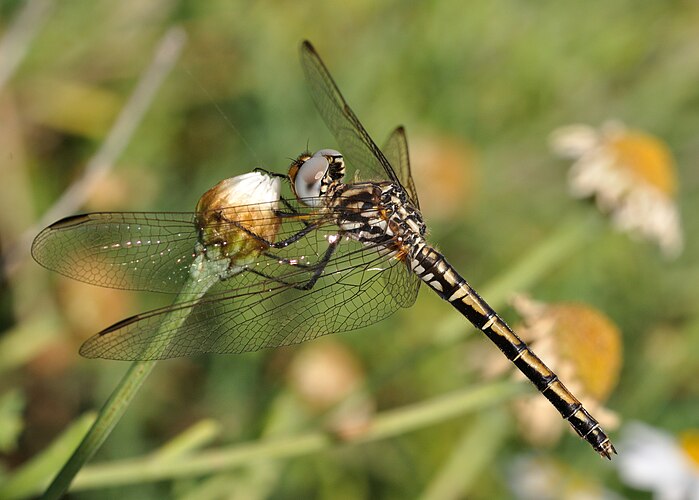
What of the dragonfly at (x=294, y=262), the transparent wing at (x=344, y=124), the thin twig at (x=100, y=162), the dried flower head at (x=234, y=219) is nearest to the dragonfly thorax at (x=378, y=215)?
the dragonfly at (x=294, y=262)

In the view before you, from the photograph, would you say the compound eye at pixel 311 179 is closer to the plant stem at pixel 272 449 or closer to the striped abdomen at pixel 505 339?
the striped abdomen at pixel 505 339

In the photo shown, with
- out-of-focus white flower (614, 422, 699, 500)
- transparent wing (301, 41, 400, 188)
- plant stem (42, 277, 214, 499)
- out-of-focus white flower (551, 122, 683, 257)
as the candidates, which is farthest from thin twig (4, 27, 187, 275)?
out-of-focus white flower (614, 422, 699, 500)

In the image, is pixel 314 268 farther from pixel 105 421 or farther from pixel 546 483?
pixel 546 483

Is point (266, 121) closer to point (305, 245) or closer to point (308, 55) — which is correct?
point (308, 55)

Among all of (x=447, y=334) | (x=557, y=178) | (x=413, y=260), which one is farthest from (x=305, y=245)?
(x=557, y=178)

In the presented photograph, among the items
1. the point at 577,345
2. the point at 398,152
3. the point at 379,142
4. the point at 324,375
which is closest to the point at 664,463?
the point at 577,345

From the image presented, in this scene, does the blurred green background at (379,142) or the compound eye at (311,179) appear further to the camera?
the blurred green background at (379,142)
